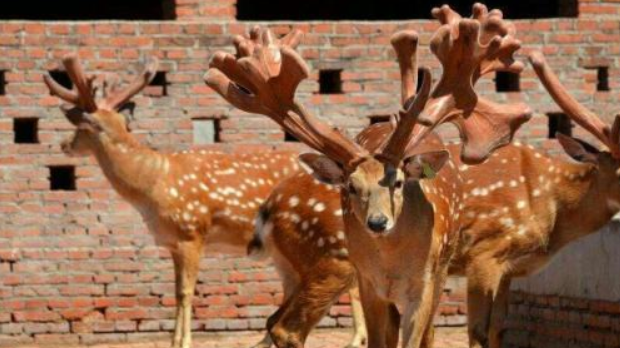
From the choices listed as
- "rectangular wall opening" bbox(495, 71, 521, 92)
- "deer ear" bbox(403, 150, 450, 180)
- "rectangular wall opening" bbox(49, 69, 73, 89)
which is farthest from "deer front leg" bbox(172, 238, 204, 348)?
"deer ear" bbox(403, 150, 450, 180)

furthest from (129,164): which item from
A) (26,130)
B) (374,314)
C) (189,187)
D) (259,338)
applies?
(374,314)

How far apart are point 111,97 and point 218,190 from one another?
1225 millimetres

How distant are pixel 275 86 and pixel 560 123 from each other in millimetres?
6726

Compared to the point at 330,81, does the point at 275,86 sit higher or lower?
higher

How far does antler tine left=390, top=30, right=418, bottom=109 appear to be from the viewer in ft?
35.5

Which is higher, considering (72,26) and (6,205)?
(72,26)

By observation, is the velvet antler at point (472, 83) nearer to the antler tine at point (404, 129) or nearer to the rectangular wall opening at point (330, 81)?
the antler tine at point (404, 129)

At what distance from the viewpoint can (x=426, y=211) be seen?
10.4m

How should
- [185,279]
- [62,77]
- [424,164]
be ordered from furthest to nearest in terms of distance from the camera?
[62,77] → [185,279] → [424,164]

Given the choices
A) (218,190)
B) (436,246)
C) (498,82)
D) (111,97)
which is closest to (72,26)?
(111,97)

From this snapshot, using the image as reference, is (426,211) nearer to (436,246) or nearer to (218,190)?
(436,246)

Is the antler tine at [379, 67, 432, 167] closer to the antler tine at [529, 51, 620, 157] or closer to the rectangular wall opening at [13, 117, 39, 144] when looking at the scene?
the antler tine at [529, 51, 620, 157]

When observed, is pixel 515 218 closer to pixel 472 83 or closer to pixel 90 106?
pixel 472 83

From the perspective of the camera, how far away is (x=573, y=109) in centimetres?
1284
